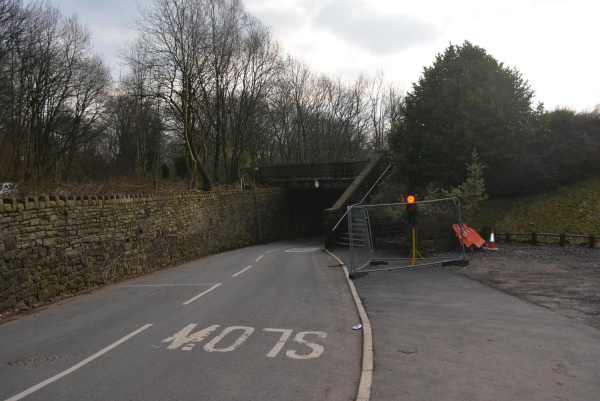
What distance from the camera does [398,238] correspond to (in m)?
15.4

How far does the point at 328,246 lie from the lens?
2333cm

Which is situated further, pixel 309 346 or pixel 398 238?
pixel 398 238

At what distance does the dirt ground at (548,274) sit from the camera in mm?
8383

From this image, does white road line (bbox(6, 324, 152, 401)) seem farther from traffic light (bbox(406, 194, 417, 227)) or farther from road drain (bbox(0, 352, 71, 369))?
traffic light (bbox(406, 194, 417, 227))

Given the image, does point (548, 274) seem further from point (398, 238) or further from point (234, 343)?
point (234, 343)

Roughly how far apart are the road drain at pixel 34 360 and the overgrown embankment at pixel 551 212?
1709cm

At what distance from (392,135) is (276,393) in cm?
2301

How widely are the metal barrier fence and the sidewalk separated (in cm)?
474

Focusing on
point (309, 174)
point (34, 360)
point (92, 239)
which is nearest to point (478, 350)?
point (34, 360)

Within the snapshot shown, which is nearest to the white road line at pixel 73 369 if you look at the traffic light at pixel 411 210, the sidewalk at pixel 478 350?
the sidewalk at pixel 478 350

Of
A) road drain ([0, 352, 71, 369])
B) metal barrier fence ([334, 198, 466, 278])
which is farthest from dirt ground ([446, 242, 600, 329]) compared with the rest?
road drain ([0, 352, 71, 369])

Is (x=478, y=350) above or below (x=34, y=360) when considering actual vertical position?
above

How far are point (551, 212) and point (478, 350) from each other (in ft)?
56.6

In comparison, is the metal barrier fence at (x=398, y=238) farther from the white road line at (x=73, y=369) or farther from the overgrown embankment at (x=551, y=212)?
the white road line at (x=73, y=369)
